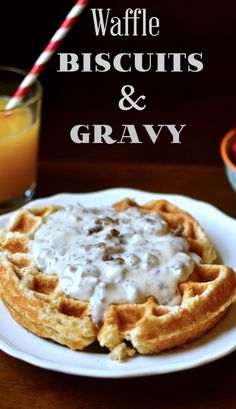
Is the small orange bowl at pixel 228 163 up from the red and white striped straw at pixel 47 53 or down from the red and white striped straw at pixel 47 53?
down

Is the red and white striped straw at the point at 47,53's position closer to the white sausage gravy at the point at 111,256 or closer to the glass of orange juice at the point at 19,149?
the glass of orange juice at the point at 19,149

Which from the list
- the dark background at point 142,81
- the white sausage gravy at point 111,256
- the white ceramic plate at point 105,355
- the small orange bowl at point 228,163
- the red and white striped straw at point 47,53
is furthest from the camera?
the dark background at point 142,81

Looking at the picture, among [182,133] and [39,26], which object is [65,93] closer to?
[39,26]

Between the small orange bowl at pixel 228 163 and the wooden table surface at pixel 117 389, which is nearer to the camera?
the wooden table surface at pixel 117 389

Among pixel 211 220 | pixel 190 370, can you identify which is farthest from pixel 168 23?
pixel 190 370

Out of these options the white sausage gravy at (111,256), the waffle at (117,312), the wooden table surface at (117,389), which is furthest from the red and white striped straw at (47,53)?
the wooden table surface at (117,389)

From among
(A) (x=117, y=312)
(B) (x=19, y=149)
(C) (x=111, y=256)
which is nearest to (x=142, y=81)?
(B) (x=19, y=149)
